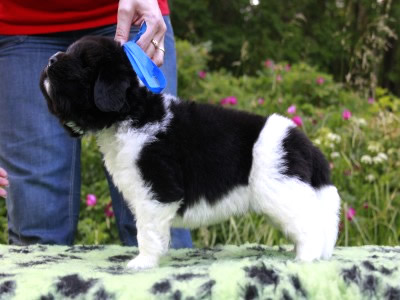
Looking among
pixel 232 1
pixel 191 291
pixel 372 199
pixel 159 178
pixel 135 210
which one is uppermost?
pixel 232 1

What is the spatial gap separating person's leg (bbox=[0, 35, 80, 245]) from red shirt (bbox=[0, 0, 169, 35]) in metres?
0.06

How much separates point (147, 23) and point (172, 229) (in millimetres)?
1251

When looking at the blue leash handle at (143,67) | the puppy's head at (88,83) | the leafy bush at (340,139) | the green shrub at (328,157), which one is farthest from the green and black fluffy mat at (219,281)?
the leafy bush at (340,139)

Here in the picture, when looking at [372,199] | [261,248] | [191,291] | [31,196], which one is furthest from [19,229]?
[372,199]

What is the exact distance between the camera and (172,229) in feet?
11.3

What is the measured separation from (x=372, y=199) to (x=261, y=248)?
2.35 metres

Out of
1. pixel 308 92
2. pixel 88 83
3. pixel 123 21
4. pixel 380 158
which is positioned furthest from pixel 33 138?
pixel 308 92

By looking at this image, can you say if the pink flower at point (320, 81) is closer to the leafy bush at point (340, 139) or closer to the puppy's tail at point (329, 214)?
the leafy bush at point (340, 139)

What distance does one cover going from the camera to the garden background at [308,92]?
16.1 feet

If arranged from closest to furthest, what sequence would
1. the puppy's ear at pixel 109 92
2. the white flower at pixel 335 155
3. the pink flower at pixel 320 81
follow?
the puppy's ear at pixel 109 92, the white flower at pixel 335 155, the pink flower at pixel 320 81

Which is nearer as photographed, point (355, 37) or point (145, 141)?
point (145, 141)

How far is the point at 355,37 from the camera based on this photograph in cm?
1037

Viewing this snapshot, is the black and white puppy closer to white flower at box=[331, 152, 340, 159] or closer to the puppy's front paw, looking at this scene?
the puppy's front paw

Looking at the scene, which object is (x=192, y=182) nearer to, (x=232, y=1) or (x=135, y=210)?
(x=135, y=210)
